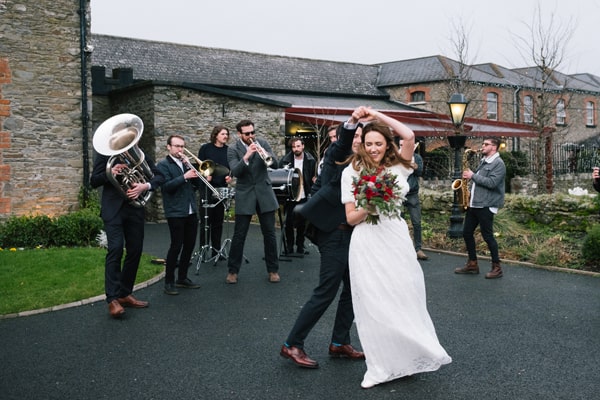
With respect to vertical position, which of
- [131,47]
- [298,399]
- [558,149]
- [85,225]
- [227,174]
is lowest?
[298,399]

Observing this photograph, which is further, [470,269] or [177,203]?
[470,269]

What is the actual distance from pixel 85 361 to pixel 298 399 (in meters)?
1.99

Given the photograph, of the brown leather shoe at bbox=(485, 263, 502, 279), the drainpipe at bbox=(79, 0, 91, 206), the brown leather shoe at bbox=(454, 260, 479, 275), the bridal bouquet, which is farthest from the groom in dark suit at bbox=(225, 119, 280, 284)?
the drainpipe at bbox=(79, 0, 91, 206)

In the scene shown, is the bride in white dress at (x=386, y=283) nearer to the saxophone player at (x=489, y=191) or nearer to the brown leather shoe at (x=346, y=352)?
the brown leather shoe at (x=346, y=352)

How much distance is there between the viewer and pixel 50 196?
526 inches

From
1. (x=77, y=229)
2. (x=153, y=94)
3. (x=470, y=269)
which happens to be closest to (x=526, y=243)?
(x=470, y=269)

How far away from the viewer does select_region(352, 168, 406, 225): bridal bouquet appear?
14.0 feet

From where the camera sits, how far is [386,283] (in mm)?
4312

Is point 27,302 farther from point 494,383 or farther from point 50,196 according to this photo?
point 50,196

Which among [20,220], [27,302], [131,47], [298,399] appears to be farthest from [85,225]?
[131,47]

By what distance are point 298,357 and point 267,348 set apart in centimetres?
62

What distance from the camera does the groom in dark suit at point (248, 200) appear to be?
318 inches

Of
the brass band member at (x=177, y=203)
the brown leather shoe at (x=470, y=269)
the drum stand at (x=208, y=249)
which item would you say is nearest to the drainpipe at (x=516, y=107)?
the brown leather shoe at (x=470, y=269)

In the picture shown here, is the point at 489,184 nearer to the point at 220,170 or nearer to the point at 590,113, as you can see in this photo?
the point at 220,170
